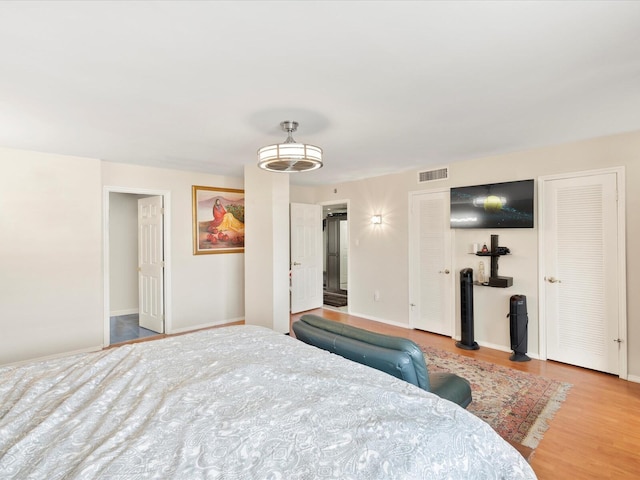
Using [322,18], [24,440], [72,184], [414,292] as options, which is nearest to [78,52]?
[322,18]

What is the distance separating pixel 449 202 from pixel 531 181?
1055 millimetres

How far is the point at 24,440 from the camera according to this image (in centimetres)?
115

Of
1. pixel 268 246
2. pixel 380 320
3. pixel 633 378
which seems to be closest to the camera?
pixel 633 378

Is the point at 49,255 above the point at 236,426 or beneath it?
above

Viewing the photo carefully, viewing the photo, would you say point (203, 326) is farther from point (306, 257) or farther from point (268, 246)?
point (306, 257)

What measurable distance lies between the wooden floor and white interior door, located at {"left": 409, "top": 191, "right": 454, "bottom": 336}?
1224 millimetres

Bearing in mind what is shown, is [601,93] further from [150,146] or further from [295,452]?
[150,146]

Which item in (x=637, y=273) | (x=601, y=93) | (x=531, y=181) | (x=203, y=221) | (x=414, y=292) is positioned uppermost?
(x=601, y=93)

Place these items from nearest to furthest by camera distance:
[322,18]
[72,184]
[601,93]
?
[322,18] < [601,93] < [72,184]

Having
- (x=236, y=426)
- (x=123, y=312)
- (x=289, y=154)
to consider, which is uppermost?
(x=289, y=154)

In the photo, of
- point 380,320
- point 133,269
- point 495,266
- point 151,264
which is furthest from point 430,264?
point 133,269

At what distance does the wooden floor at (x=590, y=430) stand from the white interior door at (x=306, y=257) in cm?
353

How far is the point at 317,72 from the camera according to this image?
2094 mm

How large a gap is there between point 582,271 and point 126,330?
5.97 metres
